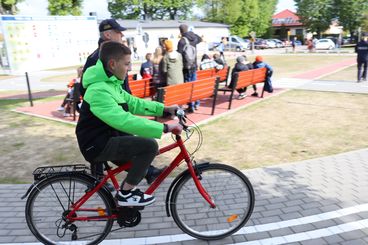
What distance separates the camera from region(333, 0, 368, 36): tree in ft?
171

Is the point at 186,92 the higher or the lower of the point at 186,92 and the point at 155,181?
the higher

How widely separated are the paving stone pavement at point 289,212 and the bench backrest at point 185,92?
281 cm

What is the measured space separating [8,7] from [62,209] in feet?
141

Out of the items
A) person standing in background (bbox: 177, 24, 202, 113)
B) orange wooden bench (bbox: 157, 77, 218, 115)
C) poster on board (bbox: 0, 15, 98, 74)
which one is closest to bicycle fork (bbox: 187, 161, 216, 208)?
orange wooden bench (bbox: 157, 77, 218, 115)

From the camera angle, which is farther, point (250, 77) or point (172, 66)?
point (250, 77)

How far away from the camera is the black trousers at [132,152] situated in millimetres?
2904

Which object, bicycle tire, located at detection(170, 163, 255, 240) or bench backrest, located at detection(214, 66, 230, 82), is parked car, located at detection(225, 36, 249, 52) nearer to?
bench backrest, located at detection(214, 66, 230, 82)

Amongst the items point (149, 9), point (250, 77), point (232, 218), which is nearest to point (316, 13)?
point (149, 9)

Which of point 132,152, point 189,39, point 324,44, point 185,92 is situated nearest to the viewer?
point 132,152

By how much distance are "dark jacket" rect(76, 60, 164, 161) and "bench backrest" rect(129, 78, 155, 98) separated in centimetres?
564

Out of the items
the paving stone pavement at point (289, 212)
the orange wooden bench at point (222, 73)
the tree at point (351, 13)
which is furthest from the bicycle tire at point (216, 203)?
the tree at point (351, 13)

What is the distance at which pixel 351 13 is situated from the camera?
5309cm

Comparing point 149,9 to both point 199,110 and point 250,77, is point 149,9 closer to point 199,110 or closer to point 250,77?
point 250,77

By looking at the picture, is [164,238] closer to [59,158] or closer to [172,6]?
[59,158]
